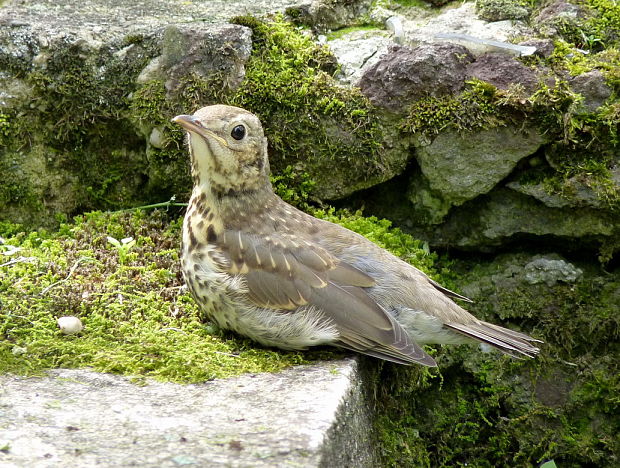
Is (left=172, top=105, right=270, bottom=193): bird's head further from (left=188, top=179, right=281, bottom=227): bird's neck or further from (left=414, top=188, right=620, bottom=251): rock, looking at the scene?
(left=414, top=188, right=620, bottom=251): rock

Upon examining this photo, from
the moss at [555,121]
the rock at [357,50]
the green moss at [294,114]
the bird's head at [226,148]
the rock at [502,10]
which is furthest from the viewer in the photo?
the rock at [502,10]

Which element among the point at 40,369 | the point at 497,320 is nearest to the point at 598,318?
the point at 497,320

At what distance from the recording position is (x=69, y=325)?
144 inches

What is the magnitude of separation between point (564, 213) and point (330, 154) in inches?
63.5

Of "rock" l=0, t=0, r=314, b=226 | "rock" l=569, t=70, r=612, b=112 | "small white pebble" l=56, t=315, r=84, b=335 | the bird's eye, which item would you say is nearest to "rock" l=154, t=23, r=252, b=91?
"rock" l=0, t=0, r=314, b=226

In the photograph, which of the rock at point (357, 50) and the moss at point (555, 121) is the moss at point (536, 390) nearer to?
the moss at point (555, 121)

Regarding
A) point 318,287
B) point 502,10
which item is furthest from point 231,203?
point 502,10

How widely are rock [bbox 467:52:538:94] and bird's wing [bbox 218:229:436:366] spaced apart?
1854 millimetres

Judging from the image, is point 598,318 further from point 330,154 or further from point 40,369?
point 40,369

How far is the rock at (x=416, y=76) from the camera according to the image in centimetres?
481

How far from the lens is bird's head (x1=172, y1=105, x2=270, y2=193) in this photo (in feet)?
12.2

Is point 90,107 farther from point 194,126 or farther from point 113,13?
point 194,126

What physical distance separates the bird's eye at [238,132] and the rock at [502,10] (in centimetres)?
256

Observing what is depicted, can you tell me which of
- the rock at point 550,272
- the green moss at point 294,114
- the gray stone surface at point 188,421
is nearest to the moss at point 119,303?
the gray stone surface at point 188,421
